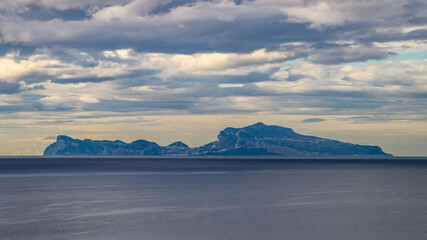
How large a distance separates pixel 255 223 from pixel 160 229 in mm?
8625

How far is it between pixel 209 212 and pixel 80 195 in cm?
2801

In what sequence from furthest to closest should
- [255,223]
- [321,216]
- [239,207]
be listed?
[239,207] → [321,216] → [255,223]

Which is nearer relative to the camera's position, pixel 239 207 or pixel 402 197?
pixel 239 207

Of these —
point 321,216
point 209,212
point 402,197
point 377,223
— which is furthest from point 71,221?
point 402,197

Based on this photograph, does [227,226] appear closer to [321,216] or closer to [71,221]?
[321,216]

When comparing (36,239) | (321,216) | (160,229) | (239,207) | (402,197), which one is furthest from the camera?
(402,197)

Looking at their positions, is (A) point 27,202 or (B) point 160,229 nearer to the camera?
(B) point 160,229

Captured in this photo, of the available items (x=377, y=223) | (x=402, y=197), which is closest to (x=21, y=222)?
(x=377, y=223)

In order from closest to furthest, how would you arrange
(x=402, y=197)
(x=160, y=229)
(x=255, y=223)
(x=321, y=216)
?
1. (x=160, y=229)
2. (x=255, y=223)
3. (x=321, y=216)
4. (x=402, y=197)

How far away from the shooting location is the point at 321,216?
47875 millimetres

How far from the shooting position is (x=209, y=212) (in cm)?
5091

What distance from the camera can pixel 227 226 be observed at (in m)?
41.6

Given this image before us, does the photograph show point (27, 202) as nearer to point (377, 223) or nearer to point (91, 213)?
point (91, 213)

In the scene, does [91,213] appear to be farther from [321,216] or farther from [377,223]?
[377,223]
